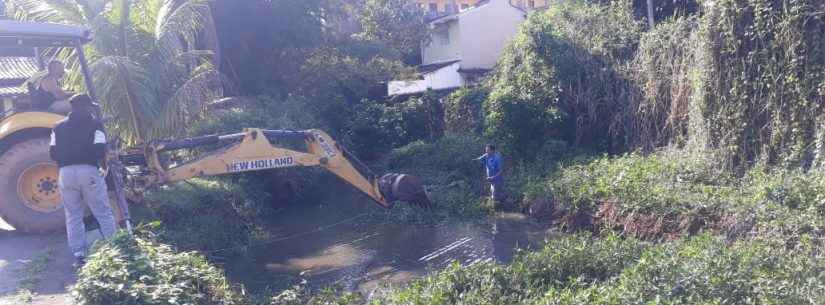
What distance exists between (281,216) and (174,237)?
420cm

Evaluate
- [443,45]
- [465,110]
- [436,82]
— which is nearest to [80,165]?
[465,110]

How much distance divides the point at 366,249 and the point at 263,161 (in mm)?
1994

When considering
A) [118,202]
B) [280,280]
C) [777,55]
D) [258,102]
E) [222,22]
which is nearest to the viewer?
[118,202]

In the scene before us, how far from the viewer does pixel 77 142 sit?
776 cm

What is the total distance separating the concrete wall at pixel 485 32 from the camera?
29.6 metres

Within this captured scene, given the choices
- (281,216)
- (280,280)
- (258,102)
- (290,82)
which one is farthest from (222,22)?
(280,280)

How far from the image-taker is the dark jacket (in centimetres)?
775

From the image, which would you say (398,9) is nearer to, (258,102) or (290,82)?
(290,82)

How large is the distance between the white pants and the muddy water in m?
1.99

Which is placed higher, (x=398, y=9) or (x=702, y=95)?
(x=398, y=9)

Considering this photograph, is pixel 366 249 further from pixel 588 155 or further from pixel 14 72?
pixel 14 72

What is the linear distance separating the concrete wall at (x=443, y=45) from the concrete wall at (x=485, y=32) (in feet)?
1.33

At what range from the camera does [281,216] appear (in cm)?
1455

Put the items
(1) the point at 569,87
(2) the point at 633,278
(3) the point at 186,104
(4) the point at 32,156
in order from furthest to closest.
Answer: (1) the point at 569,87
(3) the point at 186,104
(4) the point at 32,156
(2) the point at 633,278
